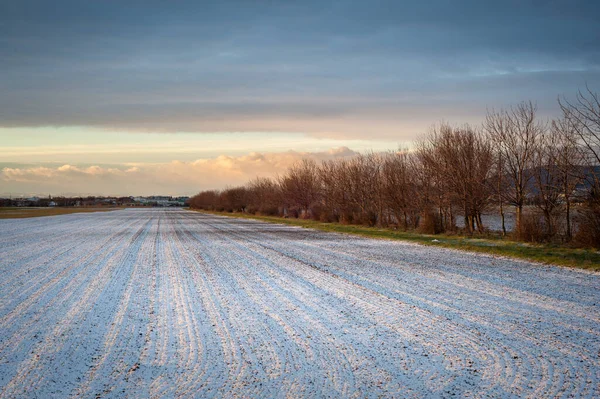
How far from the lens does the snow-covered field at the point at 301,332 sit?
212 inches

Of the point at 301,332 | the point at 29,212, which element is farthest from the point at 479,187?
the point at 29,212

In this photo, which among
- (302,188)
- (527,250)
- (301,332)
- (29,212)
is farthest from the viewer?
(29,212)

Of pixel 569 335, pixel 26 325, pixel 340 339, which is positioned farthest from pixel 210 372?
pixel 569 335

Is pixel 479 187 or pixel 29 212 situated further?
pixel 29 212

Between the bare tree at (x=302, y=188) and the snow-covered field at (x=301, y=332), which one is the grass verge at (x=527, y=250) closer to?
the snow-covered field at (x=301, y=332)

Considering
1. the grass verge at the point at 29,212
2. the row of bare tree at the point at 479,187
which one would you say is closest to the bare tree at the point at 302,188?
the row of bare tree at the point at 479,187

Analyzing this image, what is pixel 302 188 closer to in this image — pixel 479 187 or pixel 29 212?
pixel 479 187

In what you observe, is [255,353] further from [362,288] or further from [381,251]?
[381,251]

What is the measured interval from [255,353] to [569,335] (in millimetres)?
4470

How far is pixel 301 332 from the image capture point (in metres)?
7.48

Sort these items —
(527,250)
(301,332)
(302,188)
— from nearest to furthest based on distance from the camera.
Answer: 1. (301,332)
2. (527,250)
3. (302,188)

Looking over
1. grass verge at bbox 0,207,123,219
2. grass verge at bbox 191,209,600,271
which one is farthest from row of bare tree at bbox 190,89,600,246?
grass verge at bbox 0,207,123,219

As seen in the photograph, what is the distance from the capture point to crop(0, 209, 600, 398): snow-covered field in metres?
5.38

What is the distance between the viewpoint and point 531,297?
32.6 ft
